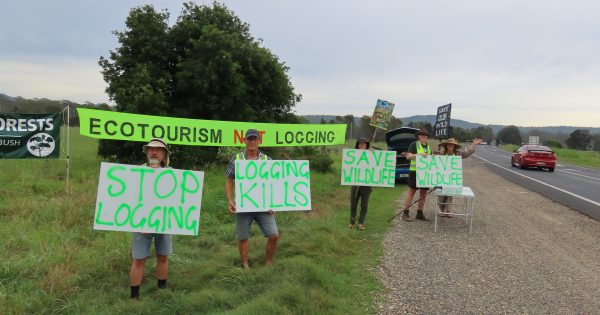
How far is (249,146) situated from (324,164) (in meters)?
11.8

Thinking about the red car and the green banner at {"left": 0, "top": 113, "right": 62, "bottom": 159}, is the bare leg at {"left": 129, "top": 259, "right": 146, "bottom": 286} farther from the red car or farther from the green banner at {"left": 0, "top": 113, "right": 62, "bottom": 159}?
the red car

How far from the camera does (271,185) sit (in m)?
5.10

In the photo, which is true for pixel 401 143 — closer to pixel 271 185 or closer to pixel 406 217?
pixel 406 217

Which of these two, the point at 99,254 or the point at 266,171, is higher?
the point at 266,171

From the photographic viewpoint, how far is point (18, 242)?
557cm

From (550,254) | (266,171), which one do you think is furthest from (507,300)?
(266,171)

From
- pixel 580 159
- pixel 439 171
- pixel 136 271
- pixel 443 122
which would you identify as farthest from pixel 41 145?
pixel 580 159

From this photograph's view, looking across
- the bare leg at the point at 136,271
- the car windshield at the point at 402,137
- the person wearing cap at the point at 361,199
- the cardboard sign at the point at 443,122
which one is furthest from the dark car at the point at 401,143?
the bare leg at the point at 136,271

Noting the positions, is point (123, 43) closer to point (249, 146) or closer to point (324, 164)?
point (324, 164)

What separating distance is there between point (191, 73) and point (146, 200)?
11.4m

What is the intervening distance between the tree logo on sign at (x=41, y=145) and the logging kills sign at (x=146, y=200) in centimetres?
608

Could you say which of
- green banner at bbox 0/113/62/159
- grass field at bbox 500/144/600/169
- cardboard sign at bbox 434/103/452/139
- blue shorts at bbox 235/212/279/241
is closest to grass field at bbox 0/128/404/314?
blue shorts at bbox 235/212/279/241

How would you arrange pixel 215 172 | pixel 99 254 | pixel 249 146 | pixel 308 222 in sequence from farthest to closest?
pixel 215 172 → pixel 308 222 → pixel 99 254 → pixel 249 146

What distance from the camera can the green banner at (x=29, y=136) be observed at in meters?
8.82
